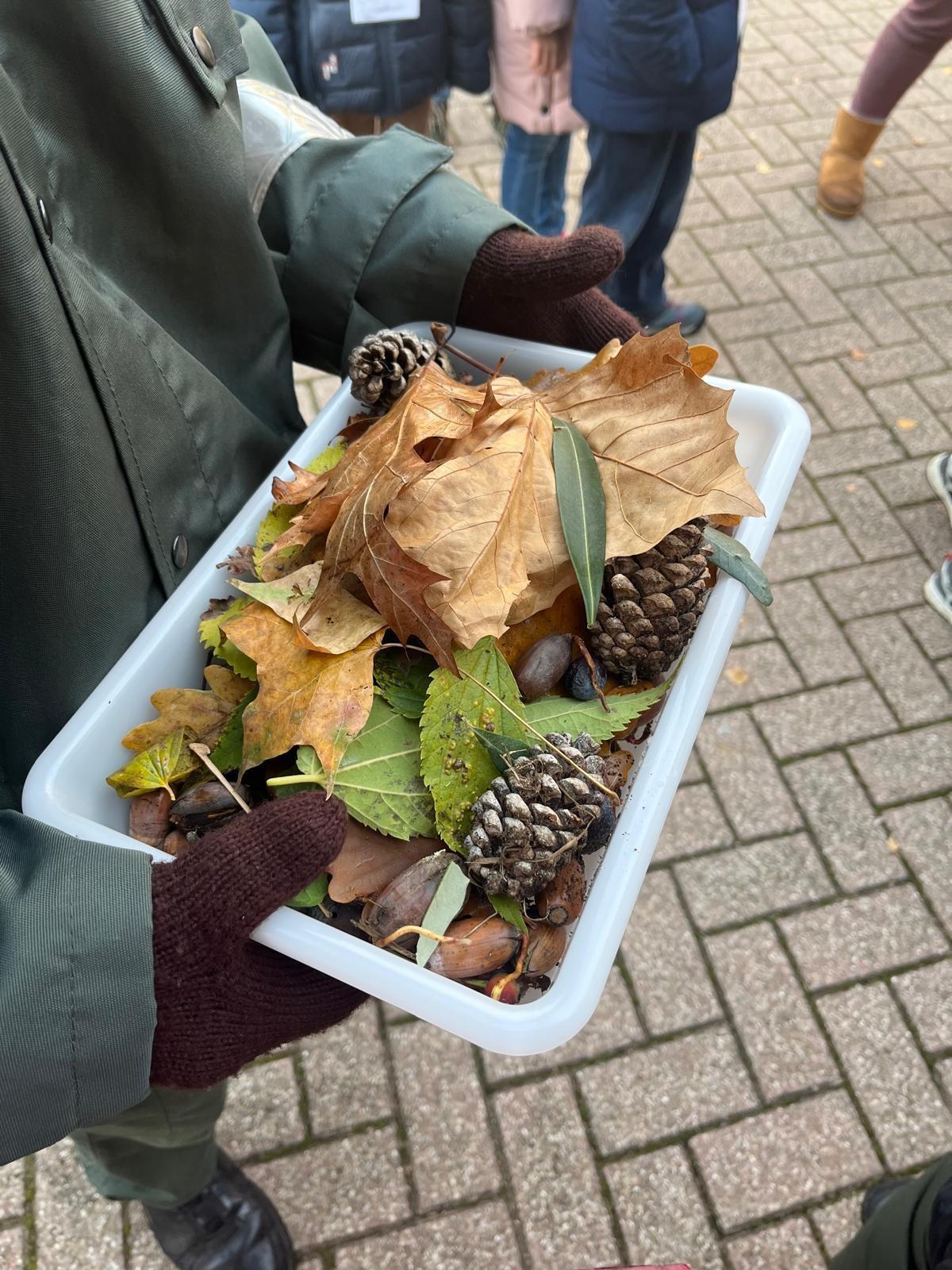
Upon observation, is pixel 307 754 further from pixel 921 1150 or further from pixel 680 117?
pixel 680 117

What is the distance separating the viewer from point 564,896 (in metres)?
0.87

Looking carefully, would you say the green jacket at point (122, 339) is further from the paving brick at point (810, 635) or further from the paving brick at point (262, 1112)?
the paving brick at point (810, 635)

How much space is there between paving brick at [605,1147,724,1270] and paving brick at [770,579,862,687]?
3.99 ft

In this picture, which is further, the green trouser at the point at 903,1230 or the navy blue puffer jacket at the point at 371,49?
the navy blue puffer jacket at the point at 371,49

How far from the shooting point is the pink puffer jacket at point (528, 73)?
250 centimetres

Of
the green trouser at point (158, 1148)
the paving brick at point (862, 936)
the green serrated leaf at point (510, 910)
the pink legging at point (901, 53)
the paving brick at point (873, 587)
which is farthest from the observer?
the pink legging at point (901, 53)

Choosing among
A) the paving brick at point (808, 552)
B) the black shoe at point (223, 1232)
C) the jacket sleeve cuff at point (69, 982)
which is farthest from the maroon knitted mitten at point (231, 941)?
the paving brick at point (808, 552)

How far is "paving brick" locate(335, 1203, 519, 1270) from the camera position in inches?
63.6

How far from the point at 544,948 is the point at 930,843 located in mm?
1612

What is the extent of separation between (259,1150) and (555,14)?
279 centimetres

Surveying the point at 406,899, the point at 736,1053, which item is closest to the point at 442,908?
the point at 406,899

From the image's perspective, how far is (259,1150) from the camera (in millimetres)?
1737

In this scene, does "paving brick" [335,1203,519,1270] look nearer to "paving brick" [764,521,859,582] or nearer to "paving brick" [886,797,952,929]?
"paving brick" [886,797,952,929]

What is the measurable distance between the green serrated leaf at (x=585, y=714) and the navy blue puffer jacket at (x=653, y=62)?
206cm
